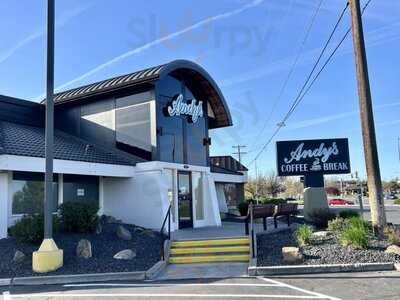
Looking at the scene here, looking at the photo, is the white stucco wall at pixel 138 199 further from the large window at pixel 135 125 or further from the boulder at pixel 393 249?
the boulder at pixel 393 249

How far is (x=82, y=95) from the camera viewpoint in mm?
19750

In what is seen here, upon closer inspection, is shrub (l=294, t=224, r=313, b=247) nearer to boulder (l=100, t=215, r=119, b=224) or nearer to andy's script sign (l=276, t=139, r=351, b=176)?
andy's script sign (l=276, t=139, r=351, b=176)

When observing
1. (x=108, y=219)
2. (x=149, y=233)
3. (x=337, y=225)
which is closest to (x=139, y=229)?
(x=149, y=233)

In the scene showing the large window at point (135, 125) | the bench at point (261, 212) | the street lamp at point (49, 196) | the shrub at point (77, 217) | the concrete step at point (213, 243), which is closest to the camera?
the street lamp at point (49, 196)

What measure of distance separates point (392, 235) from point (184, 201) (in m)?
9.05

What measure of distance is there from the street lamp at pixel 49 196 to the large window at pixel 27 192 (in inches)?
155

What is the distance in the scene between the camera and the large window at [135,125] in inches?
701

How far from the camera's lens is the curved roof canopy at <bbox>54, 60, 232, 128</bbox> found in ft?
58.4

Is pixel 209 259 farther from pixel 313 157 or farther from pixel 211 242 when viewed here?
Answer: pixel 313 157

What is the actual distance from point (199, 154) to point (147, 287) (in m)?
11.9

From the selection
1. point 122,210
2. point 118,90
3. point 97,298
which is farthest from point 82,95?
point 97,298

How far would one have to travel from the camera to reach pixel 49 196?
10922 mm

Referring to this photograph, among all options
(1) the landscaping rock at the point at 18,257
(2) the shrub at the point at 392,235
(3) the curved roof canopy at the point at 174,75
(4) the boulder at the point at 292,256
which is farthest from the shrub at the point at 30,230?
(2) the shrub at the point at 392,235

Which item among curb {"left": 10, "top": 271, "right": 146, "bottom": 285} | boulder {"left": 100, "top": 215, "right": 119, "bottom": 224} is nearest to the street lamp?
curb {"left": 10, "top": 271, "right": 146, "bottom": 285}
